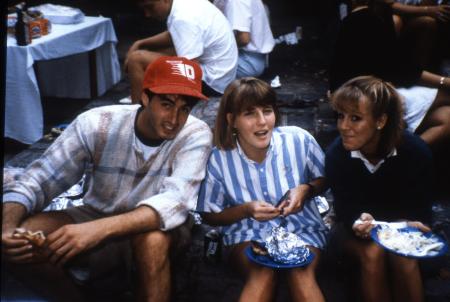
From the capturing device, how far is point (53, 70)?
6.80 metres

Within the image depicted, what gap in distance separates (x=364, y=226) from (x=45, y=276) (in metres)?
1.50

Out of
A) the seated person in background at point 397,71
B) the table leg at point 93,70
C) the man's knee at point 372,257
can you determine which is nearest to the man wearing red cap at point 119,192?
the man's knee at point 372,257

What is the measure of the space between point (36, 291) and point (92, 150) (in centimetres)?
75

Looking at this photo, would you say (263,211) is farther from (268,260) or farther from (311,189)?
(311,189)

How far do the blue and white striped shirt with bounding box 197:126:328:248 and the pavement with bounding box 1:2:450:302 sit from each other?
26 centimetres

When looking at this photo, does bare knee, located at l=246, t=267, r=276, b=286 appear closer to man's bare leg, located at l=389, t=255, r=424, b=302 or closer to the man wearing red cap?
the man wearing red cap

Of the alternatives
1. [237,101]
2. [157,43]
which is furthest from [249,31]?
[237,101]

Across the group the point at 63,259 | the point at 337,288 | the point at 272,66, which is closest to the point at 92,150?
the point at 63,259

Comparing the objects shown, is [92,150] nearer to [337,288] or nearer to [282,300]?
[282,300]

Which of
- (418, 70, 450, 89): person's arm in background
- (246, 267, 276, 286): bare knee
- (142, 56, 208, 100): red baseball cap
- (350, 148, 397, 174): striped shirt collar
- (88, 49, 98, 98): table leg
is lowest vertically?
(88, 49, 98, 98): table leg

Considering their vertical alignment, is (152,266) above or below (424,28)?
below

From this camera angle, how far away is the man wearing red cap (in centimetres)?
256

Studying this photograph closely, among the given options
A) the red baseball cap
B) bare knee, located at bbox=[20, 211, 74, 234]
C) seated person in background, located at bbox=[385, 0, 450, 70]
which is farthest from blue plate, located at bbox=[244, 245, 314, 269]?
seated person in background, located at bbox=[385, 0, 450, 70]

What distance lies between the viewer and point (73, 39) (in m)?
5.96
